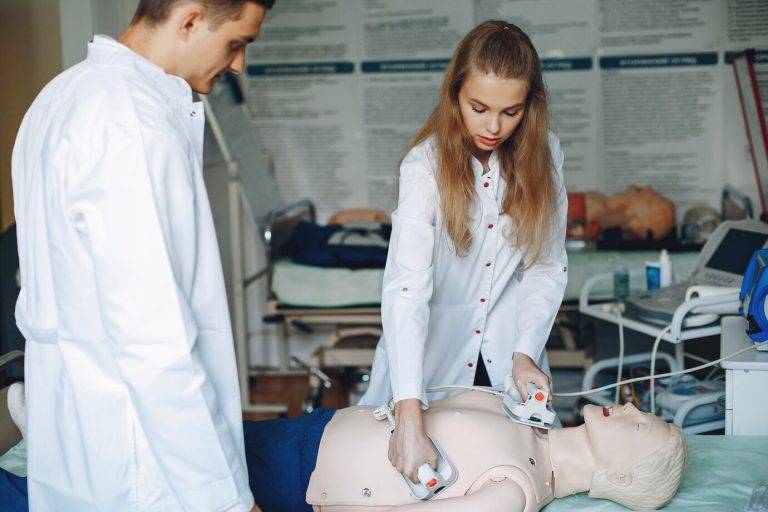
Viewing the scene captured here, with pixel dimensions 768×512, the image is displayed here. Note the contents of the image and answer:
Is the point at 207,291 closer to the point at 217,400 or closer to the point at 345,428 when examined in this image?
the point at 217,400

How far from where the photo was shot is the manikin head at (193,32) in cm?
115

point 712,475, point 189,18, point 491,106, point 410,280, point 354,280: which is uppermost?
point 189,18

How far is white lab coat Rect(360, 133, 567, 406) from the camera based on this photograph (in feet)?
5.48

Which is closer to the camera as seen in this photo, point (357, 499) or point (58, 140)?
point (58, 140)

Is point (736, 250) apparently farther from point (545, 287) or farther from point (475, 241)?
point (475, 241)

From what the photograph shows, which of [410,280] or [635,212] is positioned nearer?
[410,280]

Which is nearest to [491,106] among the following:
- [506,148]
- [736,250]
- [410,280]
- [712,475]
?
[506,148]

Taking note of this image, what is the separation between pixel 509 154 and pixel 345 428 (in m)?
0.68

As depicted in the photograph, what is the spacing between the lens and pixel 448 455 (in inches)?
65.4

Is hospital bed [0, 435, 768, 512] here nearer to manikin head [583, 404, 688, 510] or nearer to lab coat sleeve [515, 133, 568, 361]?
manikin head [583, 404, 688, 510]

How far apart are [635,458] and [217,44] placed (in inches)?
44.6

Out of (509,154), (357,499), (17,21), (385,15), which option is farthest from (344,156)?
(357,499)

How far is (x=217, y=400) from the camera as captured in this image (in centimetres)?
118

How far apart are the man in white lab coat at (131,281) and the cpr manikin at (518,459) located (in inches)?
19.1
